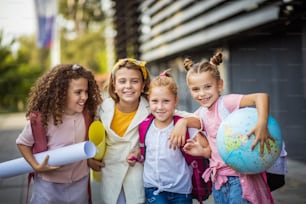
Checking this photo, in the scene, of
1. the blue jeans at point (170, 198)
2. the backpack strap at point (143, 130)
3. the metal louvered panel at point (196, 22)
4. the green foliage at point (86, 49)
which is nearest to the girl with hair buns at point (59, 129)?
the backpack strap at point (143, 130)

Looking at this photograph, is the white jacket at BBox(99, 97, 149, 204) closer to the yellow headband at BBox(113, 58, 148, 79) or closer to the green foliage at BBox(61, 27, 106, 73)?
the yellow headband at BBox(113, 58, 148, 79)

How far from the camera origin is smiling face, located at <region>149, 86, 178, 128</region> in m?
2.30

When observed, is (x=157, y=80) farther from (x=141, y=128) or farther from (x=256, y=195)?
(x=256, y=195)

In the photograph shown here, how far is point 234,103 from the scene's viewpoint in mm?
2115

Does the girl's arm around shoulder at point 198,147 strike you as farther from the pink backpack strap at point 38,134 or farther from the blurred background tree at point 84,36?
the blurred background tree at point 84,36

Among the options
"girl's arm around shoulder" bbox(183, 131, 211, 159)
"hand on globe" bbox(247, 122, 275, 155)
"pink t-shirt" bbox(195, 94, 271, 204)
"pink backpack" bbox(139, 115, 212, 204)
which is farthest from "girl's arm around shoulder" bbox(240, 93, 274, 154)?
"pink backpack" bbox(139, 115, 212, 204)

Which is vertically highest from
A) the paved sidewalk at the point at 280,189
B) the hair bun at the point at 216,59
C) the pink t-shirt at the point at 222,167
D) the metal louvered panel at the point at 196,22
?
the metal louvered panel at the point at 196,22

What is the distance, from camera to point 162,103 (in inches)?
90.7

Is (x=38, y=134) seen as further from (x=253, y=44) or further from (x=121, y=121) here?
(x=253, y=44)

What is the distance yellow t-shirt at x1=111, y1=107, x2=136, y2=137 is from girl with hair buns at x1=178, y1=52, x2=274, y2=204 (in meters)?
0.42

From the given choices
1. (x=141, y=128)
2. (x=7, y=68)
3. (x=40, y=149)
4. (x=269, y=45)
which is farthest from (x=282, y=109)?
(x=7, y=68)

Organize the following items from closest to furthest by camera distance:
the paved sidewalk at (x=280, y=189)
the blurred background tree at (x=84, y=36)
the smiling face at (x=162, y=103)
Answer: the smiling face at (x=162, y=103) < the paved sidewalk at (x=280, y=189) < the blurred background tree at (x=84, y=36)

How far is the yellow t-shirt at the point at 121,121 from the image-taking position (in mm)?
2463

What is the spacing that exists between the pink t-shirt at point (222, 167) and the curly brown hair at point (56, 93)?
66cm
